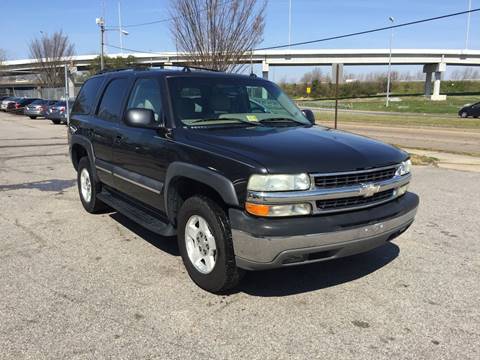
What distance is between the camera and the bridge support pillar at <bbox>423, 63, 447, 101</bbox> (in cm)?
8231

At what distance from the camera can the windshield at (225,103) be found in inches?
179

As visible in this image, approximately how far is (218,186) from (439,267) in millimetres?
2501

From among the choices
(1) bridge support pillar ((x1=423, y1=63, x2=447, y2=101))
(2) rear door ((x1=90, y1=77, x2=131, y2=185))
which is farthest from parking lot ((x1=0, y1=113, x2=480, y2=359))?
(1) bridge support pillar ((x1=423, y1=63, x2=447, y2=101))

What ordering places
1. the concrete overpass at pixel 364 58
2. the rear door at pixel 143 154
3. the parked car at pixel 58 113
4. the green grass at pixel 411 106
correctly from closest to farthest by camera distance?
the rear door at pixel 143 154 → the parked car at pixel 58 113 → the green grass at pixel 411 106 → the concrete overpass at pixel 364 58

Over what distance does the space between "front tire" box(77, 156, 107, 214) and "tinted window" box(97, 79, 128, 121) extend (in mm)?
900

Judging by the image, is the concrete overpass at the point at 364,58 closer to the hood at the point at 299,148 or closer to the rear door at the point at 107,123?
the rear door at the point at 107,123

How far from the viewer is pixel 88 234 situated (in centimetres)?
570

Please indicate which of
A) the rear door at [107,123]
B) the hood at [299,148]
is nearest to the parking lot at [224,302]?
the rear door at [107,123]

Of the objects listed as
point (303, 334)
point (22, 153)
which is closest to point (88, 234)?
point (303, 334)

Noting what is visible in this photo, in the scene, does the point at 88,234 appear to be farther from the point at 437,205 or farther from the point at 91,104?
the point at 437,205

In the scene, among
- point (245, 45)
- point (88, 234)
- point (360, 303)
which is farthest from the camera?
point (245, 45)

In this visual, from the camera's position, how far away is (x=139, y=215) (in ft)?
16.6

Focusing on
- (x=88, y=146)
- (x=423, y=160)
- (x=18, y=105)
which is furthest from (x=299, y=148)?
(x=18, y=105)

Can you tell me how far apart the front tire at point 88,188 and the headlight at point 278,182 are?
11.3 ft
